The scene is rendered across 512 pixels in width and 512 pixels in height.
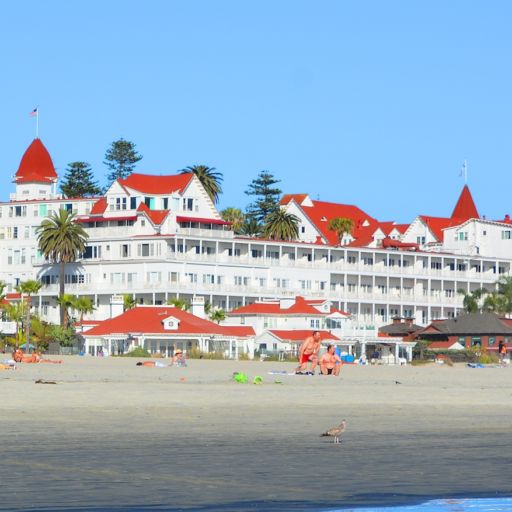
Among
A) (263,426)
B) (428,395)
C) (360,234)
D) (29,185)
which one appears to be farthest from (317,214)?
(263,426)

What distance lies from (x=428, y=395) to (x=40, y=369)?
19.4m

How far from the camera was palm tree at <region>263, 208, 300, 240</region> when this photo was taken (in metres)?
145

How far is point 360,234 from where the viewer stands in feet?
492

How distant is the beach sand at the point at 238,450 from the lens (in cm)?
1541

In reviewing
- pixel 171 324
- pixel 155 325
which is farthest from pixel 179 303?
pixel 171 324

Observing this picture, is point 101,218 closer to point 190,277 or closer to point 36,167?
point 190,277

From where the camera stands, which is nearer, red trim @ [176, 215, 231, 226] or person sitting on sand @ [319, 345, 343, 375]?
person sitting on sand @ [319, 345, 343, 375]

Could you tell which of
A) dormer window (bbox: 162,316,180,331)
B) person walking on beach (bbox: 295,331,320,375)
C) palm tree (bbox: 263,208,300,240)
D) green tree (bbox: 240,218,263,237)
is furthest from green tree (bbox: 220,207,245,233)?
person walking on beach (bbox: 295,331,320,375)

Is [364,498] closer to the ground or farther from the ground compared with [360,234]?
closer to the ground

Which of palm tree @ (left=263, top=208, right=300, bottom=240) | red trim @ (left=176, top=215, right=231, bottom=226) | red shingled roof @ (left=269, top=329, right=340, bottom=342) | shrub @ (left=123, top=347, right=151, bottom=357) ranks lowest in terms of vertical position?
shrub @ (left=123, top=347, right=151, bottom=357)

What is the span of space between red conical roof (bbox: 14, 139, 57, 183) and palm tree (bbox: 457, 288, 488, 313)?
146 ft

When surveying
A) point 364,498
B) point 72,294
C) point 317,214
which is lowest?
point 364,498

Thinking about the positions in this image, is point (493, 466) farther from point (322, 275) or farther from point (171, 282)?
point (322, 275)

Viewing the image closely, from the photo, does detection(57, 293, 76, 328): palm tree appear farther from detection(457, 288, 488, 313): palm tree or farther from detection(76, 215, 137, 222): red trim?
detection(457, 288, 488, 313): palm tree
